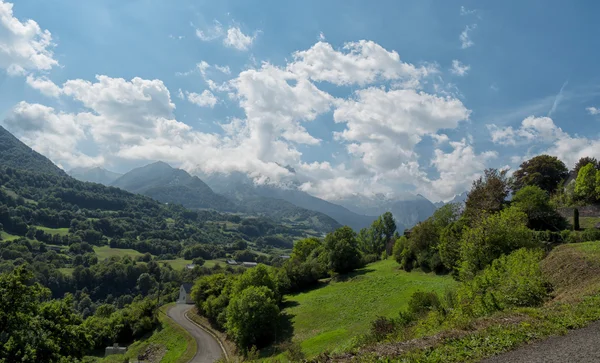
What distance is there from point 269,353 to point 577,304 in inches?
1318

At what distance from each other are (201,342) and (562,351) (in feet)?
179

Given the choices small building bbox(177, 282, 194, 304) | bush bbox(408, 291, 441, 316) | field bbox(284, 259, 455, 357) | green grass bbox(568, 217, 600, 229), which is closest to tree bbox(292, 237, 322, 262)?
field bbox(284, 259, 455, 357)

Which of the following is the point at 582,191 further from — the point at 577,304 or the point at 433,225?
the point at 577,304

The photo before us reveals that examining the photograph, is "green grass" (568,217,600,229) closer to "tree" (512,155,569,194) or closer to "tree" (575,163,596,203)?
"tree" (575,163,596,203)

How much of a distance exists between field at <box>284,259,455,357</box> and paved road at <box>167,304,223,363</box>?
11967mm

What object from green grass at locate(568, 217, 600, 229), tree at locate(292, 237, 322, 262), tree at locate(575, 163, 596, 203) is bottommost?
tree at locate(292, 237, 322, 262)

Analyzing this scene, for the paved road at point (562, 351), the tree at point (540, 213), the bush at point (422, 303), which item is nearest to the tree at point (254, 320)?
the bush at point (422, 303)

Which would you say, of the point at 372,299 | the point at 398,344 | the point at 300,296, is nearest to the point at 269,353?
→ the point at 372,299

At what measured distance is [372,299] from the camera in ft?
157

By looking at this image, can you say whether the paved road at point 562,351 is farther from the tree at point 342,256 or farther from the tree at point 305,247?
the tree at point 305,247

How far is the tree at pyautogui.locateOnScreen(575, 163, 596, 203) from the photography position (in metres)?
58.6

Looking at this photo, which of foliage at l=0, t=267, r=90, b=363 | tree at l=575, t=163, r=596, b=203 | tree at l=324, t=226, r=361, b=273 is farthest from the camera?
tree at l=324, t=226, r=361, b=273

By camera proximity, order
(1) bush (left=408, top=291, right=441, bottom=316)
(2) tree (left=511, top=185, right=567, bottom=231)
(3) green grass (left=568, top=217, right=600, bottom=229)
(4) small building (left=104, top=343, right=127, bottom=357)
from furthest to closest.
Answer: (4) small building (left=104, top=343, right=127, bottom=357) < (2) tree (left=511, top=185, right=567, bottom=231) < (3) green grass (left=568, top=217, right=600, bottom=229) < (1) bush (left=408, top=291, right=441, bottom=316)

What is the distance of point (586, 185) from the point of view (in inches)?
2346
